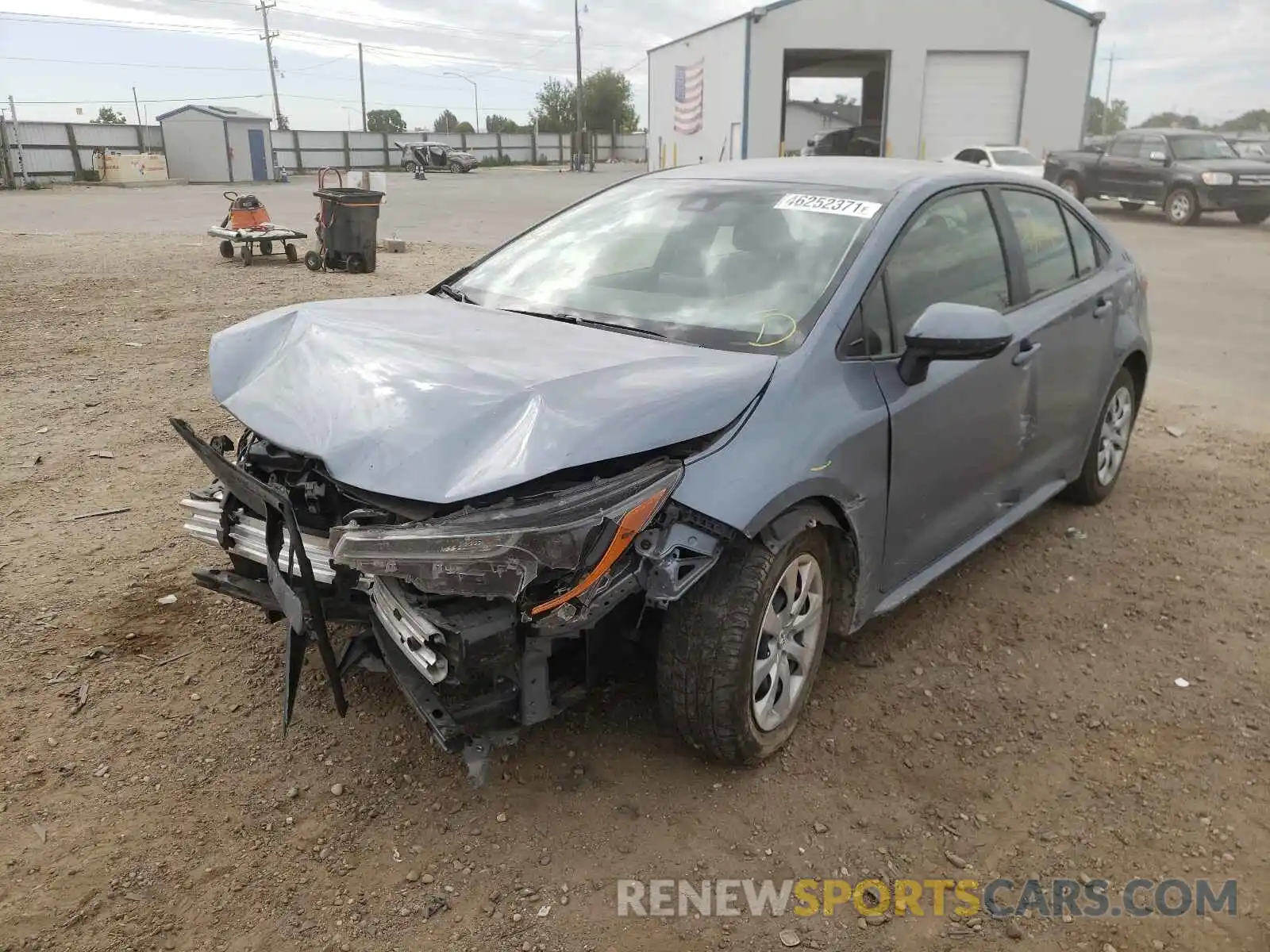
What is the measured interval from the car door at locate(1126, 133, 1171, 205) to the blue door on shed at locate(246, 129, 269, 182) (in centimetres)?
3080

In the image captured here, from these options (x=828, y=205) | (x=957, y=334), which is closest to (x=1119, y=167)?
(x=828, y=205)

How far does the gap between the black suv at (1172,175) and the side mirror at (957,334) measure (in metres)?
19.5

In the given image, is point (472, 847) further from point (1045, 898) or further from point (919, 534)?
point (919, 534)

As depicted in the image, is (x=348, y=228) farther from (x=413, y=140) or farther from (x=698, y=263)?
(x=413, y=140)

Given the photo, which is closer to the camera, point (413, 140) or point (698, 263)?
point (698, 263)

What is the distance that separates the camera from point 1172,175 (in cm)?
1953

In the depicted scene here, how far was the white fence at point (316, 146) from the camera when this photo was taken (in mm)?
34469

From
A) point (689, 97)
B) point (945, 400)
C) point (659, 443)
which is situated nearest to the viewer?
point (659, 443)

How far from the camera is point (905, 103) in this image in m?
29.5

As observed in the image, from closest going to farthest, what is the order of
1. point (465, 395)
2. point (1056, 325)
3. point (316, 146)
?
1. point (465, 395)
2. point (1056, 325)
3. point (316, 146)

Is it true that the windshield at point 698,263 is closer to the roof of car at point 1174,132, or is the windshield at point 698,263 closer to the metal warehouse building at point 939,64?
the roof of car at point 1174,132

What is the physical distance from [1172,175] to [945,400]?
64.8 feet

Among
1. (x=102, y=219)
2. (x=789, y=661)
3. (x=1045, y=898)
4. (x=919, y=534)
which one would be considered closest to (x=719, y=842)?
(x=789, y=661)

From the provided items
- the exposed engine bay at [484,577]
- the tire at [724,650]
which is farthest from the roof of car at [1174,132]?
the exposed engine bay at [484,577]
